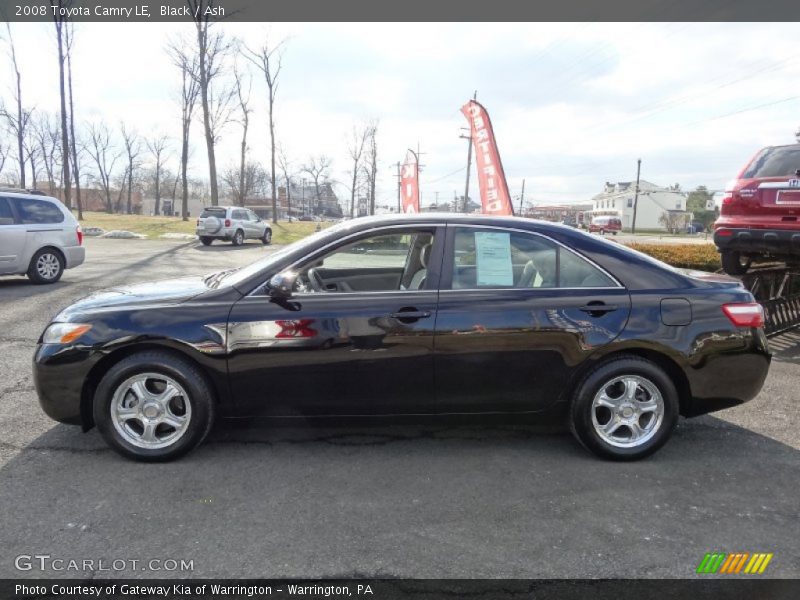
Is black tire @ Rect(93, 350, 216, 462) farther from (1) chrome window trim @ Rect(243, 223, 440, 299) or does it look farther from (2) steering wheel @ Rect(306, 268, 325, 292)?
(2) steering wheel @ Rect(306, 268, 325, 292)

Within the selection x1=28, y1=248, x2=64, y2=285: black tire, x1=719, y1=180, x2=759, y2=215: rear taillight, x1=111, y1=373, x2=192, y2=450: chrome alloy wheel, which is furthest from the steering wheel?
x1=28, y1=248, x2=64, y2=285: black tire

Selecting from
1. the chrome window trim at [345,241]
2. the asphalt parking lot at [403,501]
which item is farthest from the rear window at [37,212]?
the chrome window trim at [345,241]

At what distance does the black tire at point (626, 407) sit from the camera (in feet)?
11.5

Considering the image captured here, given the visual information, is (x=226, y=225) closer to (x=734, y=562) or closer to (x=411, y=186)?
(x=411, y=186)

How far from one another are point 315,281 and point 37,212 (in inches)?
342

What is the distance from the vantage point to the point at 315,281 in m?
3.97

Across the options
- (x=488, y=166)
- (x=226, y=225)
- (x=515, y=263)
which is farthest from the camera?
(x=226, y=225)

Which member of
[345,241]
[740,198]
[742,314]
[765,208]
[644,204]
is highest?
[644,204]

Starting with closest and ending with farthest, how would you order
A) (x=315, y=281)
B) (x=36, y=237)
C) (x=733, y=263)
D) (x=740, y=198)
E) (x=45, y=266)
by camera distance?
(x=315, y=281) < (x=740, y=198) < (x=733, y=263) < (x=36, y=237) < (x=45, y=266)

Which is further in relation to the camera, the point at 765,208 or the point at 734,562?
the point at 765,208

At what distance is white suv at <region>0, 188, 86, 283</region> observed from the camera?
9664mm

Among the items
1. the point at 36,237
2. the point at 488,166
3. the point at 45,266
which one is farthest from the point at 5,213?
the point at 488,166

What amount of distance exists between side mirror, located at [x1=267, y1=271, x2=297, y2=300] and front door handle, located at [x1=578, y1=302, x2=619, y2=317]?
5.98 feet

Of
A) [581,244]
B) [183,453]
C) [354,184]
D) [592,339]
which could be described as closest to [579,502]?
[592,339]
